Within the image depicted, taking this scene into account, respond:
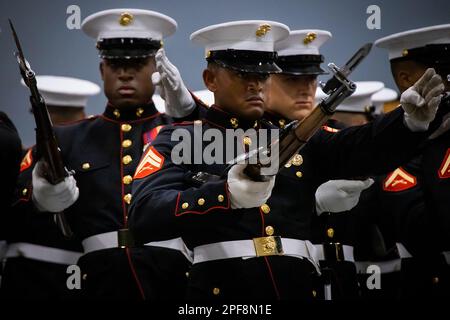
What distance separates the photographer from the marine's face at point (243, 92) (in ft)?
8.49

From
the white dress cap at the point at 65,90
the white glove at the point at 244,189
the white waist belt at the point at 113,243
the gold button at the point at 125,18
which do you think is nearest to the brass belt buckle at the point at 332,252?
the white waist belt at the point at 113,243

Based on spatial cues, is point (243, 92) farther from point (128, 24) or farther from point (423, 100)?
point (128, 24)

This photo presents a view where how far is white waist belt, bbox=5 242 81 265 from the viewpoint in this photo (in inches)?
129

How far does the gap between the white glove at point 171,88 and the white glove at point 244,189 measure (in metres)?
0.67

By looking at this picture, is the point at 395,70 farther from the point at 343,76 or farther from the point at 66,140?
the point at 66,140

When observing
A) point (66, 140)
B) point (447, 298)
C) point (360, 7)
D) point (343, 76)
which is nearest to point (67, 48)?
point (66, 140)

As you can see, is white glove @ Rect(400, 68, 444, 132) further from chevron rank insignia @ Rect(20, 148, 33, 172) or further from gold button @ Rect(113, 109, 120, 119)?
chevron rank insignia @ Rect(20, 148, 33, 172)

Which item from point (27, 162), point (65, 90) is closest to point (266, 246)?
point (27, 162)

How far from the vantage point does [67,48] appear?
3.21 metres

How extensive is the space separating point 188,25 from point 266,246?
40.3 inches

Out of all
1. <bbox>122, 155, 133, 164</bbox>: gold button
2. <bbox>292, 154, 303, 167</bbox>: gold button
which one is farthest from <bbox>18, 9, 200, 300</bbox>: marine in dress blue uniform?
<bbox>292, 154, 303, 167</bbox>: gold button

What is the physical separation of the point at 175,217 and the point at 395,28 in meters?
1.16

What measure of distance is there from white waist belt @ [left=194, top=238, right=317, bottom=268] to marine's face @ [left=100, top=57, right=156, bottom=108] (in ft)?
2.58
